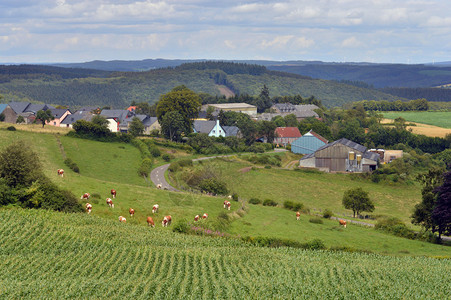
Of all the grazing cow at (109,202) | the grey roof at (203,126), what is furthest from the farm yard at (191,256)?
the grey roof at (203,126)

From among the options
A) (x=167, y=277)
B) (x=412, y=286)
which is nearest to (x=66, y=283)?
(x=167, y=277)

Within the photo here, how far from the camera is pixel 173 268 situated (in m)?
37.4

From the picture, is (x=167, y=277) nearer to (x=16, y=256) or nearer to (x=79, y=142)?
(x=16, y=256)

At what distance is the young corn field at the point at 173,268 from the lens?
107ft

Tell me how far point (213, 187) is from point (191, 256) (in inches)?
1387

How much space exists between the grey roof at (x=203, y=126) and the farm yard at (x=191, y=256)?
267 ft

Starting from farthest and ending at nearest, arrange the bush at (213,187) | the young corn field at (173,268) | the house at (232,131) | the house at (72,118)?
the house at (232,131)
the house at (72,118)
the bush at (213,187)
the young corn field at (173,268)

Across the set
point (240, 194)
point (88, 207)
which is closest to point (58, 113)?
point (240, 194)

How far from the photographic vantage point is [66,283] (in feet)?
105

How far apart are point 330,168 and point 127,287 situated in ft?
273

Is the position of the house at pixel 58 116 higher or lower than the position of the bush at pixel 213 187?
higher

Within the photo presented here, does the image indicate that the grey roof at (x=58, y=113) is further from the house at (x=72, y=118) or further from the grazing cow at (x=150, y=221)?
the grazing cow at (x=150, y=221)

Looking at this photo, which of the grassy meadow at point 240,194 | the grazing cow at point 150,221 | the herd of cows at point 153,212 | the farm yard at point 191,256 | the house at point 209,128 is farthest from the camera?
the house at point 209,128

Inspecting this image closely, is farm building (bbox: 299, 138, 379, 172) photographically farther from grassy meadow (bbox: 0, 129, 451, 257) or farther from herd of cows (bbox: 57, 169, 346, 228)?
herd of cows (bbox: 57, 169, 346, 228)
